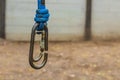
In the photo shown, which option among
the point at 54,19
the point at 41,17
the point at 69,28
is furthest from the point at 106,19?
the point at 41,17

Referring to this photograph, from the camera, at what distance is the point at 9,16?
28.4 ft

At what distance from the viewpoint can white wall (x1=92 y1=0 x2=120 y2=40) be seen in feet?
29.3

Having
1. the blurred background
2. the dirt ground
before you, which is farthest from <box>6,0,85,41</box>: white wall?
the dirt ground

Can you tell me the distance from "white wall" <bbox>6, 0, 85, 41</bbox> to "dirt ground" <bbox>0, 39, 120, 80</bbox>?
0.72 ft

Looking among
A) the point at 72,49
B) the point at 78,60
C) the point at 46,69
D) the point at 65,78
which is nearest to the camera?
the point at 65,78

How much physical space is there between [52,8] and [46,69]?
2.50m

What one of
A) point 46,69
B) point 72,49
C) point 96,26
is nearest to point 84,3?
point 96,26

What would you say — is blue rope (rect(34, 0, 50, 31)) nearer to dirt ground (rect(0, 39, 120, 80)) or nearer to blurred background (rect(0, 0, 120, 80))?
dirt ground (rect(0, 39, 120, 80))

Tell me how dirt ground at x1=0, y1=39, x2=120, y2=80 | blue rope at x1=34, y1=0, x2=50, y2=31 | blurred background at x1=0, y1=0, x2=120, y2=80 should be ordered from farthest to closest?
blurred background at x1=0, y1=0, x2=120, y2=80 → dirt ground at x1=0, y1=39, x2=120, y2=80 → blue rope at x1=34, y1=0, x2=50, y2=31

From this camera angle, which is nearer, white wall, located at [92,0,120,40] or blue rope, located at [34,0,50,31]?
blue rope, located at [34,0,50,31]

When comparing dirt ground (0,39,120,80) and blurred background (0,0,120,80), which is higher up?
blurred background (0,0,120,80)

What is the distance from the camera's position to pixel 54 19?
347 inches

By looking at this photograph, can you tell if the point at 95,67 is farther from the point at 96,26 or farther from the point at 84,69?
the point at 96,26

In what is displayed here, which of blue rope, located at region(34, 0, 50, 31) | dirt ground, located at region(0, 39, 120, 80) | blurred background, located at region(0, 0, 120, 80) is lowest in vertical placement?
dirt ground, located at region(0, 39, 120, 80)
